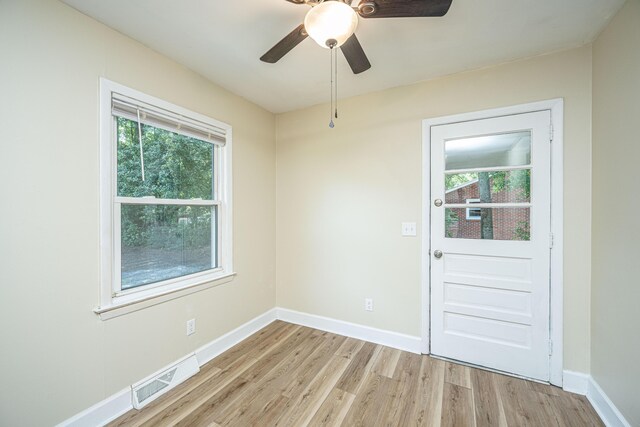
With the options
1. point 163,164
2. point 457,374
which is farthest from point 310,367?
point 163,164

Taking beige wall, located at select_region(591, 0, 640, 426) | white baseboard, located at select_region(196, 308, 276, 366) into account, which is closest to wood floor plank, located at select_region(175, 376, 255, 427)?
white baseboard, located at select_region(196, 308, 276, 366)

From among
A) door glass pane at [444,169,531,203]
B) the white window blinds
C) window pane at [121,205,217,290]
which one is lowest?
window pane at [121,205,217,290]

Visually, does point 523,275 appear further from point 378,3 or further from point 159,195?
point 159,195

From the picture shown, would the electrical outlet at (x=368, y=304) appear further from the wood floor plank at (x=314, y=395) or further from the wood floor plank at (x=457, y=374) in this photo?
the wood floor plank at (x=457, y=374)

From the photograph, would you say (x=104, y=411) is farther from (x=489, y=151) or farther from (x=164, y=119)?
(x=489, y=151)

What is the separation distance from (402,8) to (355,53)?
340mm

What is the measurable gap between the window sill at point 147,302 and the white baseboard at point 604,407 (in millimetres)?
2832

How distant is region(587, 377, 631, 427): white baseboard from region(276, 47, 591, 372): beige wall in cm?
15

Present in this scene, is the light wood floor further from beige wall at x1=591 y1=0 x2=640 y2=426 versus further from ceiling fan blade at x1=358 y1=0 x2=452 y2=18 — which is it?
ceiling fan blade at x1=358 y1=0 x2=452 y2=18

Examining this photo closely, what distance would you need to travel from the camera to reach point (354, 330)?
2639mm

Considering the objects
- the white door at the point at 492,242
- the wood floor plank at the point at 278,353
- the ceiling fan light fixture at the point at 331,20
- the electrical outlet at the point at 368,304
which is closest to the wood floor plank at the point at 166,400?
the wood floor plank at the point at 278,353

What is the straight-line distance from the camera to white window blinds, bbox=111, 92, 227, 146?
1692mm

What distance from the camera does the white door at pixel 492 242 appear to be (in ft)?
6.34

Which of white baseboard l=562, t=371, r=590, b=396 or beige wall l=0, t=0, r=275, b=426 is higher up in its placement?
beige wall l=0, t=0, r=275, b=426
